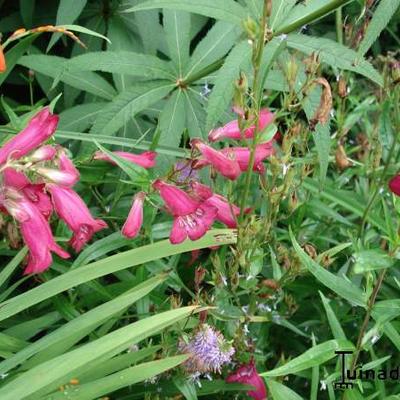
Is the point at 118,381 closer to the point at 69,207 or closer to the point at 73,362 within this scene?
the point at 73,362

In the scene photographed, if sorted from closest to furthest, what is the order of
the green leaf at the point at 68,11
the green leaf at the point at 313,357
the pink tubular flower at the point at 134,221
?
the green leaf at the point at 313,357
the pink tubular flower at the point at 134,221
the green leaf at the point at 68,11

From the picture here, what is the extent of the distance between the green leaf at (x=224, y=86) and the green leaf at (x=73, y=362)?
1.31 ft

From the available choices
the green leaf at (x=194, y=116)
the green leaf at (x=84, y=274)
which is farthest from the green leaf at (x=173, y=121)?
the green leaf at (x=84, y=274)

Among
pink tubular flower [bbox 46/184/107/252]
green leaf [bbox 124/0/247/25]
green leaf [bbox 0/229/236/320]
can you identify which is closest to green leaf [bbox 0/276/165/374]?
green leaf [bbox 0/229/236/320]

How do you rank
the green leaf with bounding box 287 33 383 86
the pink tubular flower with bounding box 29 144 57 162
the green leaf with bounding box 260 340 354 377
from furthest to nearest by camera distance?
the green leaf with bounding box 287 33 383 86
the green leaf with bounding box 260 340 354 377
the pink tubular flower with bounding box 29 144 57 162

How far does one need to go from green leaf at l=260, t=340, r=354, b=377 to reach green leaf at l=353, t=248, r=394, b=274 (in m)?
0.15

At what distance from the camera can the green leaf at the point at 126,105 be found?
5.74 ft

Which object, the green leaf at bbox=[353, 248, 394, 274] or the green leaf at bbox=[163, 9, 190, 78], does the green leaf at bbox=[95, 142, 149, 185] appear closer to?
the green leaf at bbox=[353, 248, 394, 274]

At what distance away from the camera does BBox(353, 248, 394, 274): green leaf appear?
134 cm

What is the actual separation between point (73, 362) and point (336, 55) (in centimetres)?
80

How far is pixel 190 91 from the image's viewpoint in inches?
75.1

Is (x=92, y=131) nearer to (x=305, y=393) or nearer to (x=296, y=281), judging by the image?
(x=296, y=281)

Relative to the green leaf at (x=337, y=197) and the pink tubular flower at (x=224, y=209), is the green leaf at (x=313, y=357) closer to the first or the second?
the pink tubular flower at (x=224, y=209)

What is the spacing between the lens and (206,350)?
4.80ft
